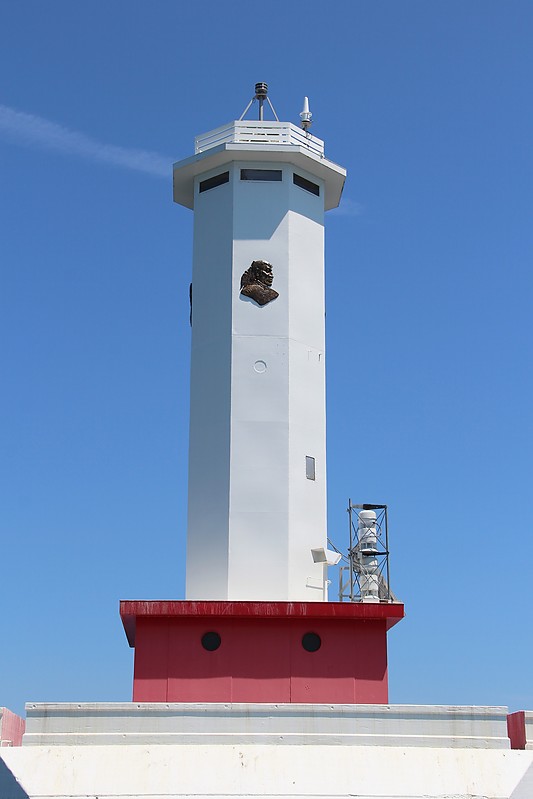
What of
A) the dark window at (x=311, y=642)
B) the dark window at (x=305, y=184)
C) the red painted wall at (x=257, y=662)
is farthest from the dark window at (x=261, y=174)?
the dark window at (x=311, y=642)

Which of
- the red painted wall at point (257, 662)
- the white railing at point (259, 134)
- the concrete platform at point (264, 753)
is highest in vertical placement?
the white railing at point (259, 134)

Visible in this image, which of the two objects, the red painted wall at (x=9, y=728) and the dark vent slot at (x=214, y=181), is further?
the dark vent slot at (x=214, y=181)

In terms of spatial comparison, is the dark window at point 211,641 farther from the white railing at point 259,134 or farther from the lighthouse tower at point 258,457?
the white railing at point 259,134

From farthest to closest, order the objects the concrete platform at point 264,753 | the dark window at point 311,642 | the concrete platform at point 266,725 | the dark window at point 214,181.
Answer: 1. the dark window at point 214,181
2. the dark window at point 311,642
3. the concrete platform at point 266,725
4. the concrete platform at point 264,753

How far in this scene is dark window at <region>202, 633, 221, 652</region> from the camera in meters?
23.7

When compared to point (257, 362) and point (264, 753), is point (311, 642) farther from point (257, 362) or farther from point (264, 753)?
point (257, 362)

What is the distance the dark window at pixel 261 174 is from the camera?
93.9 feet

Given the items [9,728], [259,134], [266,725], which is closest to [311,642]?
[266,725]

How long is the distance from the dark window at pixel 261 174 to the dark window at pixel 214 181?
513mm

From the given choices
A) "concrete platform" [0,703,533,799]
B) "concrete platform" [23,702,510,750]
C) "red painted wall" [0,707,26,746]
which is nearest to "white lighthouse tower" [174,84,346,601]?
"concrete platform" [23,702,510,750]

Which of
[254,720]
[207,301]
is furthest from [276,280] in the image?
[254,720]

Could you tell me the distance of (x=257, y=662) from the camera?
23.6 meters

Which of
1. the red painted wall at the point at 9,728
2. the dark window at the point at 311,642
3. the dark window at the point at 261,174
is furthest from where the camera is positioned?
the dark window at the point at 261,174

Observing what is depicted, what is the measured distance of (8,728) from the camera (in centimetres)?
2147
